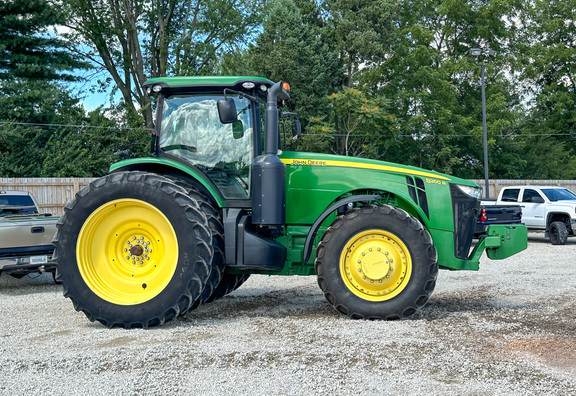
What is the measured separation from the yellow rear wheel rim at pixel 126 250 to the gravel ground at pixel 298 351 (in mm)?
460

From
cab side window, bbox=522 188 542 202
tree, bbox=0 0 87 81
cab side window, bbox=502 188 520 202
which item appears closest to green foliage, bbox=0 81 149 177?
tree, bbox=0 0 87 81

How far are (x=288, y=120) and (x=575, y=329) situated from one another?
14.2 ft

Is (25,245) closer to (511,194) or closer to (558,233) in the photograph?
(558,233)

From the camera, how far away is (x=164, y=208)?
6.49 meters

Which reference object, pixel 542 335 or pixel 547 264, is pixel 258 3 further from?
pixel 542 335

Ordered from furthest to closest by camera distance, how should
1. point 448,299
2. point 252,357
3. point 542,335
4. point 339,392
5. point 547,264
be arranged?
point 547,264, point 448,299, point 542,335, point 252,357, point 339,392

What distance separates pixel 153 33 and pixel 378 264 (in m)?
33.2

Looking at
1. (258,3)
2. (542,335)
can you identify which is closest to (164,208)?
(542,335)

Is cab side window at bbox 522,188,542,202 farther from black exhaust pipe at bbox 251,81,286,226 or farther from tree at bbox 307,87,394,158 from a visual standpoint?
tree at bbox 307,87,394,158

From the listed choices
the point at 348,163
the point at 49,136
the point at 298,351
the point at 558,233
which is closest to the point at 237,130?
the point at 348,163

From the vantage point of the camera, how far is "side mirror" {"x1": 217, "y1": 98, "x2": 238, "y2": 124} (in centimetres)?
637

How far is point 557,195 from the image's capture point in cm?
1853

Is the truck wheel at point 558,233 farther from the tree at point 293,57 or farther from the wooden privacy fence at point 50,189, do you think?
the tree at point 293,57

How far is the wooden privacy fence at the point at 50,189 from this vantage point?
867 inches
